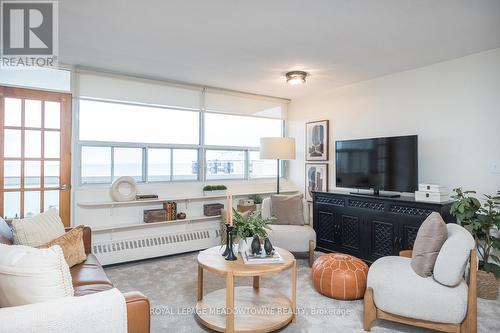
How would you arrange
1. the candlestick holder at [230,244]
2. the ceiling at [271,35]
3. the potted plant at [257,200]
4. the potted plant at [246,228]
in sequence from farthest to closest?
the potted plant at [257,200]
the potted plant at [246,228]
the candlestick holder at [230,244]
the ceiling at [271,35]

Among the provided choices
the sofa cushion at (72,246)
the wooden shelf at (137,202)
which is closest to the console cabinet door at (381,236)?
the wooden shelf at (137,202)

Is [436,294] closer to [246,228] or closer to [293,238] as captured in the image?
[246,228]

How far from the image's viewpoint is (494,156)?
3.18 m

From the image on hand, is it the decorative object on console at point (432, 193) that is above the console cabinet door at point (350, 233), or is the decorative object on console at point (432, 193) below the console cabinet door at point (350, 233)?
above

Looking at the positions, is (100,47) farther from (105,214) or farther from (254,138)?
(254,138)

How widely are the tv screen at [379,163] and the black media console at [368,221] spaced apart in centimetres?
21

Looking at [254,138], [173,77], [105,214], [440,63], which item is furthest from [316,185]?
[105,214]

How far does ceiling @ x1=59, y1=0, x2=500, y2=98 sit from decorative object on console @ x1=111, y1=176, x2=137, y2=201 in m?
1.40

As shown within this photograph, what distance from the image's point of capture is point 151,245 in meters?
4.13

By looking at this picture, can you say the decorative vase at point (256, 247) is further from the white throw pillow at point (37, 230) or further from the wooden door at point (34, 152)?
the wooden door at point (34, 152)

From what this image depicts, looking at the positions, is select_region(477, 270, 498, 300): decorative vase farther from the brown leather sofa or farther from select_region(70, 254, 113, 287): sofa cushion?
select_region(70, 254, 113, 287): sofa cushion

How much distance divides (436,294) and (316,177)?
Answer: 3.04 m

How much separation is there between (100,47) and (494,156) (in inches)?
165

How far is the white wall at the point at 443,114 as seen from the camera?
3238 mm
